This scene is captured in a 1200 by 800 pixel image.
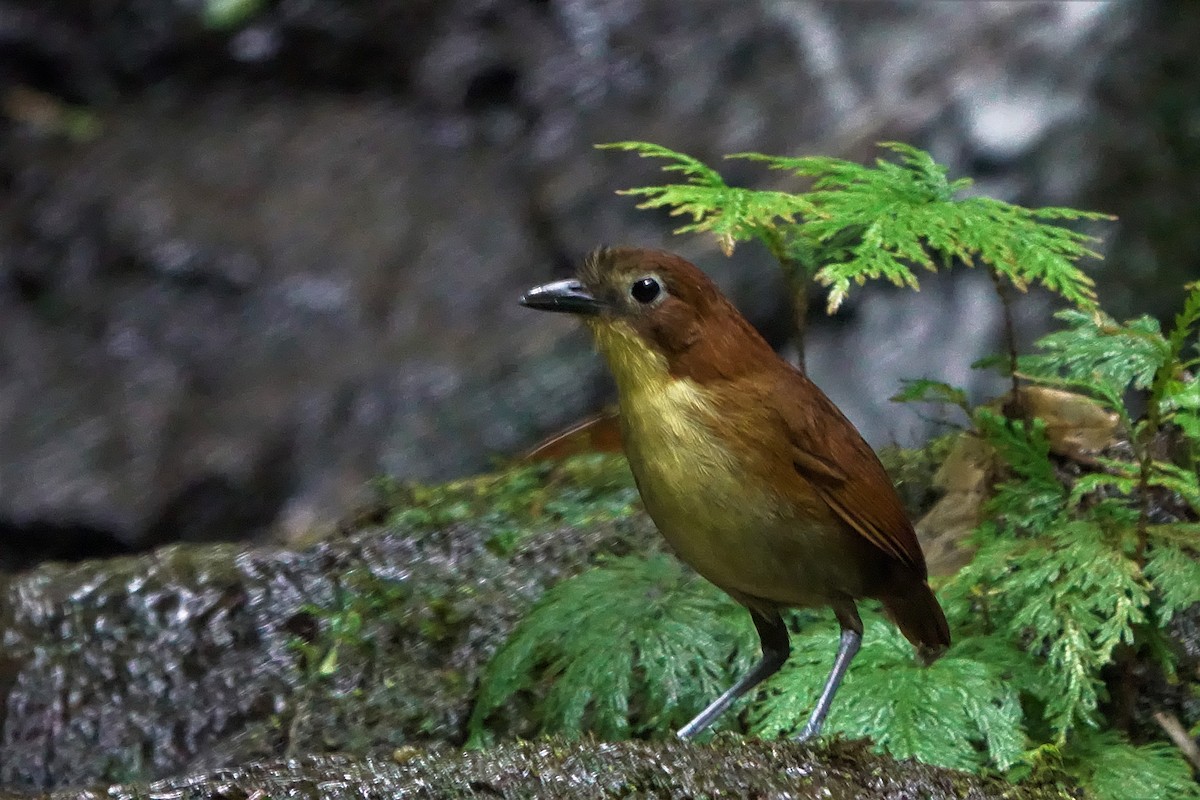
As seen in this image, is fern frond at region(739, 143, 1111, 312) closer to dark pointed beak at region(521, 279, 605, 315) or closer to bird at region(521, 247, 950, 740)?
bird at region(521, 247, 950, 740)

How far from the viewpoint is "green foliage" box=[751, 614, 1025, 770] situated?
8.40 ft

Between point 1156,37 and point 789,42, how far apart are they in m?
2.55

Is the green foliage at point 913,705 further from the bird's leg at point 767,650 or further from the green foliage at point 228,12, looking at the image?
the green foliage at point 228,12

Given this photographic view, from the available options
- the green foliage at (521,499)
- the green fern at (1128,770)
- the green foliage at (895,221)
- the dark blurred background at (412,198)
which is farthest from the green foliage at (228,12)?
the green fern at (1128,770)

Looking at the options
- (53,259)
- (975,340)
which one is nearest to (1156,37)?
(975,340)

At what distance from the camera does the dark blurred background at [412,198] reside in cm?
736

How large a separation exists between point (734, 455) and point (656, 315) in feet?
1.19

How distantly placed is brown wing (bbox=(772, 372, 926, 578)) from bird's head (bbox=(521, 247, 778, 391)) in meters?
0.15

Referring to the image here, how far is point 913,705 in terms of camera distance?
104 inches

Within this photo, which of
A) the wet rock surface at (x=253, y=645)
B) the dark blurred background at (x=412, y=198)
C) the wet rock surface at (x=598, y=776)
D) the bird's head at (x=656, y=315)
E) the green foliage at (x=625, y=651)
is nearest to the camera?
the wet rock surface at (x=598, y=776)

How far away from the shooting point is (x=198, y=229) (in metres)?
8.71

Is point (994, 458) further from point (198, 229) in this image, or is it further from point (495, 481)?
point (198, 229)

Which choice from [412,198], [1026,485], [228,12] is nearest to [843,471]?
[1026,485]

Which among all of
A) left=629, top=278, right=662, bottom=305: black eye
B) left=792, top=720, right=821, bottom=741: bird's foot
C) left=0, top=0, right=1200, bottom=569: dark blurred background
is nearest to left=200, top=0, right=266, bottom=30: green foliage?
left=0, top=0, right=1200, bottom=569: dark blurred background
